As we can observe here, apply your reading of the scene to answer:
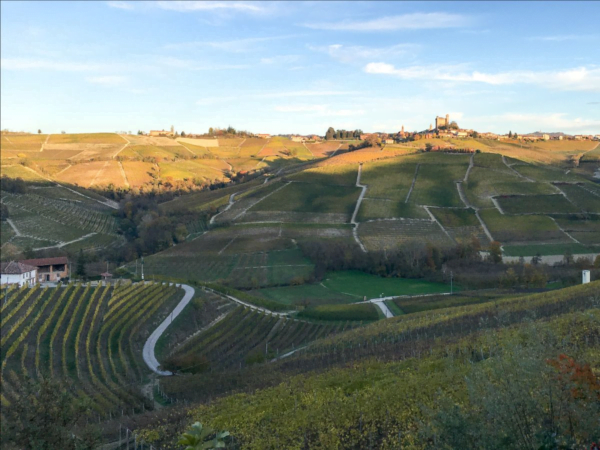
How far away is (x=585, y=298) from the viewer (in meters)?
37.2

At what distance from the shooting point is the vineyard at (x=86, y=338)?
31.5 meters

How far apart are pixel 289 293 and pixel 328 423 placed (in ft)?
143

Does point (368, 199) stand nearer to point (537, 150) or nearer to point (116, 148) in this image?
point (537, 150)

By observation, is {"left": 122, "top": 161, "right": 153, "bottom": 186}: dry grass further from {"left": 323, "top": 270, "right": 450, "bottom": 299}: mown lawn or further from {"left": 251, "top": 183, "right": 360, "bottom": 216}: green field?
{"left": 323, "top": 270, "right": 450, "bottom": 299}: mown lawn

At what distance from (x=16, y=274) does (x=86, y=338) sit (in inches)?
703

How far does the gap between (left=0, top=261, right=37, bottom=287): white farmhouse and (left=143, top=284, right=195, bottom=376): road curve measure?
578 inches

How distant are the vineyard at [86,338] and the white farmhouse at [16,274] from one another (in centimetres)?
732

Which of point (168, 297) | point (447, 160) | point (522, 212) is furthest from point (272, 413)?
point (447, 160)

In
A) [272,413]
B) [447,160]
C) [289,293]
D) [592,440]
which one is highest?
[447,160]

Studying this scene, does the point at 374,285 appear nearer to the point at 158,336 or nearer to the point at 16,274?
the point at 158,336

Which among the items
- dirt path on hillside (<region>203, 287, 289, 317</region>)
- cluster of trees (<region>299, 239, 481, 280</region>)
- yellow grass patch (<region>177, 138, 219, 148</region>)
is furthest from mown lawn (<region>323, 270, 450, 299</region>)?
yellow grass patch (<region>177, 138, 219, 148</region>)

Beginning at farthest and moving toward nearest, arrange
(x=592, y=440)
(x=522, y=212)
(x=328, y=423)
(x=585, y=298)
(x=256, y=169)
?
(x=256, y=169) → (x=522, y=212) → (x=585, y=298) → (x=328, y=423) → (x=592, y=440)

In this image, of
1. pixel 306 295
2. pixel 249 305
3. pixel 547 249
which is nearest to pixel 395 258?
pixel 306 295

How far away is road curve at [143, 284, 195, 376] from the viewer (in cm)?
3744
